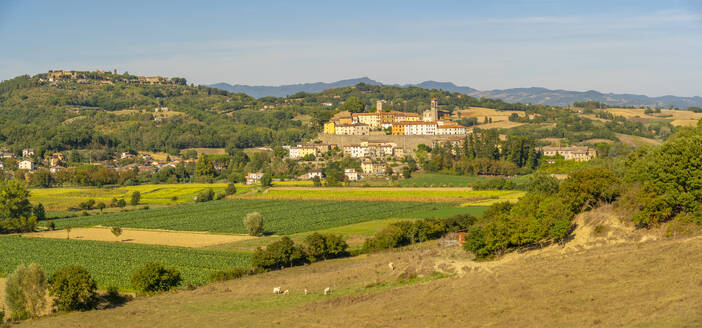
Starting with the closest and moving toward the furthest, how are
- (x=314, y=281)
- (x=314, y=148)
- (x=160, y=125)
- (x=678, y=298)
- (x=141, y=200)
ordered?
(x=678, y=298), (x=314, y=281), (x=141, y=200), (x=314, y=148), (x=160, y=125)

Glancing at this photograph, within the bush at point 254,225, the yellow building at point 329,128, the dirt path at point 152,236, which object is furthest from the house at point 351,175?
the bush at point 254,225

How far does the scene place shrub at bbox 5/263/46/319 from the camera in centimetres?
2806

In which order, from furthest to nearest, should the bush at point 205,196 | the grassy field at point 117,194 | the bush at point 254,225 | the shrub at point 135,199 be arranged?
the bush at point 205,196
the grassy field at point 117,194
the shrub at point 135,199
the bush at point 254,225

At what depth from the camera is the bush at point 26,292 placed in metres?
28.1

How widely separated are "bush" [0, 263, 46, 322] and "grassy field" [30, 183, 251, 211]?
136ft

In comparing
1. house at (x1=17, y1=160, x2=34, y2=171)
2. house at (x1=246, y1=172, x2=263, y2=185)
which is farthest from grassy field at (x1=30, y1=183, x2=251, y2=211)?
house at (x1=17, y1=160, x2=34, y2=171)

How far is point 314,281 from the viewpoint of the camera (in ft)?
102

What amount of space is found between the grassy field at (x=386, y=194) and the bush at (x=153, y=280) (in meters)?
36.1

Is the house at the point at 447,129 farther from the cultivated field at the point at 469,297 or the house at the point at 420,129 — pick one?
the cultivated field at the point at 469,297

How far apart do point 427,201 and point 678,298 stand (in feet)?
141

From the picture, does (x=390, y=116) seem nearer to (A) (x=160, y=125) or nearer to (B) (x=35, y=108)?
(A) (x=160, y=125)

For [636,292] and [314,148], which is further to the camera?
[314,148]

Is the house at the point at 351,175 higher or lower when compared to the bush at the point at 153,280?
lower

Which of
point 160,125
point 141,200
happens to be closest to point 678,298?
point 141,200
